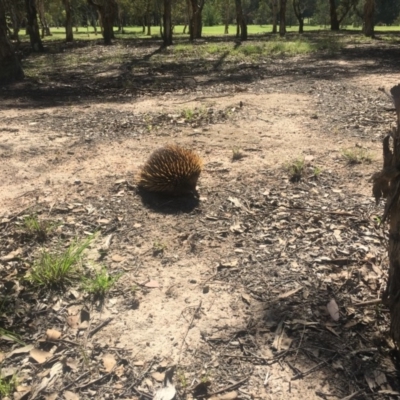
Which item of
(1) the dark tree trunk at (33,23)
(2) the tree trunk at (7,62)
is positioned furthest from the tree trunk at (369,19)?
(2) the tree trunk at (7,62)

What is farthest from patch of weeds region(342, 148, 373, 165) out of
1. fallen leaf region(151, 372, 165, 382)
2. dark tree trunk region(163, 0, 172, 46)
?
dark tree trunk region(163, 0, 172, 46)

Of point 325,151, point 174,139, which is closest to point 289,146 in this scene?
point 325,151

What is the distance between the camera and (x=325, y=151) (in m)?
5.62

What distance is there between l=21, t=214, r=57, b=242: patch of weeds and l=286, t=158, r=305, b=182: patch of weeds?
Result: 267 centimetres

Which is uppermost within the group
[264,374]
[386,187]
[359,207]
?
[386,187]

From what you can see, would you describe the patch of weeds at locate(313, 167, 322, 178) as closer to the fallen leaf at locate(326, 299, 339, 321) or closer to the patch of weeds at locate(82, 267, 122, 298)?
the fallen leaf at locate(326, 299, 339, 321)

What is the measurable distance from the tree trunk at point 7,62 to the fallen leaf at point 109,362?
10.4 metres

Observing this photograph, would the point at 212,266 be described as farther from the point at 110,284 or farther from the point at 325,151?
the point at 325,151

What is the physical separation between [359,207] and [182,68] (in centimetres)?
989

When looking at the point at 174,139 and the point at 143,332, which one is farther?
the point at 174,139

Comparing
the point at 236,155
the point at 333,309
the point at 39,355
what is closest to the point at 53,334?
the point at 39,355

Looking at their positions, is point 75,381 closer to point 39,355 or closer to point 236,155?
point 39,355

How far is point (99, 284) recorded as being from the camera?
319cm

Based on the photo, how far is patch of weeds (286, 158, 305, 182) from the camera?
16.1 ft
